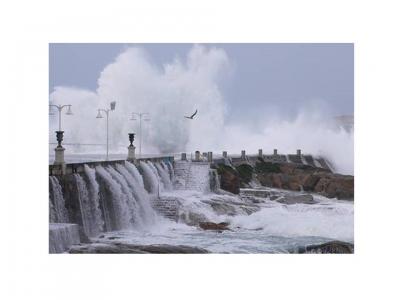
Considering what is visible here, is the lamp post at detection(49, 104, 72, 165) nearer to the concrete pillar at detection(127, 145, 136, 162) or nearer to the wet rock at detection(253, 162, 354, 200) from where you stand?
the concrete pillar at detection(127, 145, 136, 162)

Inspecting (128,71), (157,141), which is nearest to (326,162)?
(157,141)

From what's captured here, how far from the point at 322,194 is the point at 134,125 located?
11.5 feet

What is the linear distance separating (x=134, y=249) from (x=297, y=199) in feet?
10.8

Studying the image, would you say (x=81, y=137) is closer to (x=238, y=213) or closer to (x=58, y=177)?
(x=58, y=177)

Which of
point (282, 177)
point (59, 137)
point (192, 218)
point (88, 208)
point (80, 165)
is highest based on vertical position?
point (59, 137)

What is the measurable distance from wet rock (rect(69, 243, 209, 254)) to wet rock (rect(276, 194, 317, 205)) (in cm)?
226

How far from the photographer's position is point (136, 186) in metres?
10.9

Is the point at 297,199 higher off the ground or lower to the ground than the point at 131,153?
lower

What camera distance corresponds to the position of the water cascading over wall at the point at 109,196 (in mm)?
9477

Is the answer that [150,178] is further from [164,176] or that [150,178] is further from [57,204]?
[57,204]

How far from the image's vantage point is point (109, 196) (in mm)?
10414

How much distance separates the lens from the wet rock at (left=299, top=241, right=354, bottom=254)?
8883mm

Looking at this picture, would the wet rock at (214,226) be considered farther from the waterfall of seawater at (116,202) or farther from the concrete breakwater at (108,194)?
the waterfall of seawater at (116,202)

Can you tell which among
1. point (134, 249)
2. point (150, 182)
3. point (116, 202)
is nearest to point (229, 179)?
point (150, 182)
